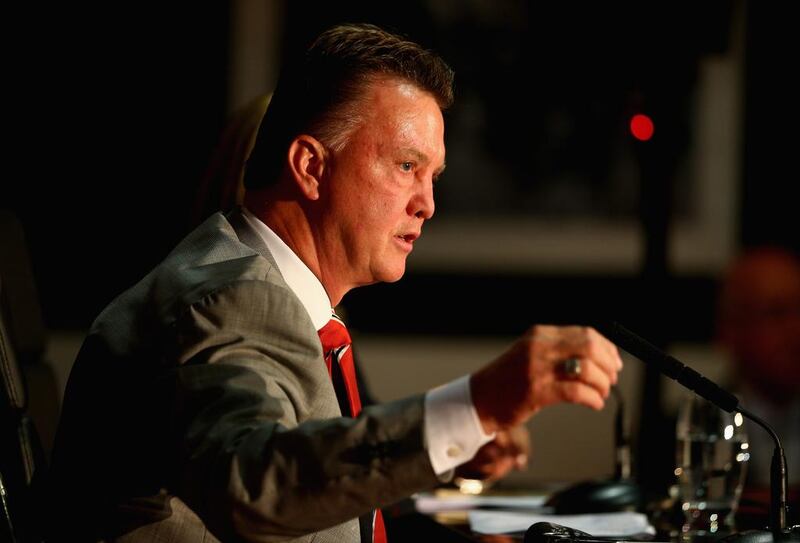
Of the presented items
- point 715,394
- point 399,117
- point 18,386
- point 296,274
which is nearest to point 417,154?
point 399,117

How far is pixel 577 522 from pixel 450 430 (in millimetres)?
655

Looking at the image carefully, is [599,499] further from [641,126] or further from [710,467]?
[641,126]

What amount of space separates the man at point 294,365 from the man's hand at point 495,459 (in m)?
0.49

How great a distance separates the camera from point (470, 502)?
1870 mm

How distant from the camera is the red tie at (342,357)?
1349 millimetres

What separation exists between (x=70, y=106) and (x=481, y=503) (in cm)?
222

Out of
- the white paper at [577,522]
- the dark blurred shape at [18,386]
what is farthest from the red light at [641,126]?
the dark blurred shape at [18,386]


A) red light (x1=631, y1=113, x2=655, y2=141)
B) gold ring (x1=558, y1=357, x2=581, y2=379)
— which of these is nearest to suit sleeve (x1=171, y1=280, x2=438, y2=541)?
gold ring (x1=558, y1=357, x2=581, y2=379)

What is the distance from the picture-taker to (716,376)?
3.74 m

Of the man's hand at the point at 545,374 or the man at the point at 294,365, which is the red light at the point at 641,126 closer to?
the man at the point at 294,365

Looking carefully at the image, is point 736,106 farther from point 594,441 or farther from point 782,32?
point 594,441

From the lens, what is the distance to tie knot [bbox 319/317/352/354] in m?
1.37

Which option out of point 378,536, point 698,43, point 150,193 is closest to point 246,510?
point 378,536

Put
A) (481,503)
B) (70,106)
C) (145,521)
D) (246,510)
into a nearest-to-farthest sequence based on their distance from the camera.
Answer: (246,510), (145,521), (481,503), (70,106)
